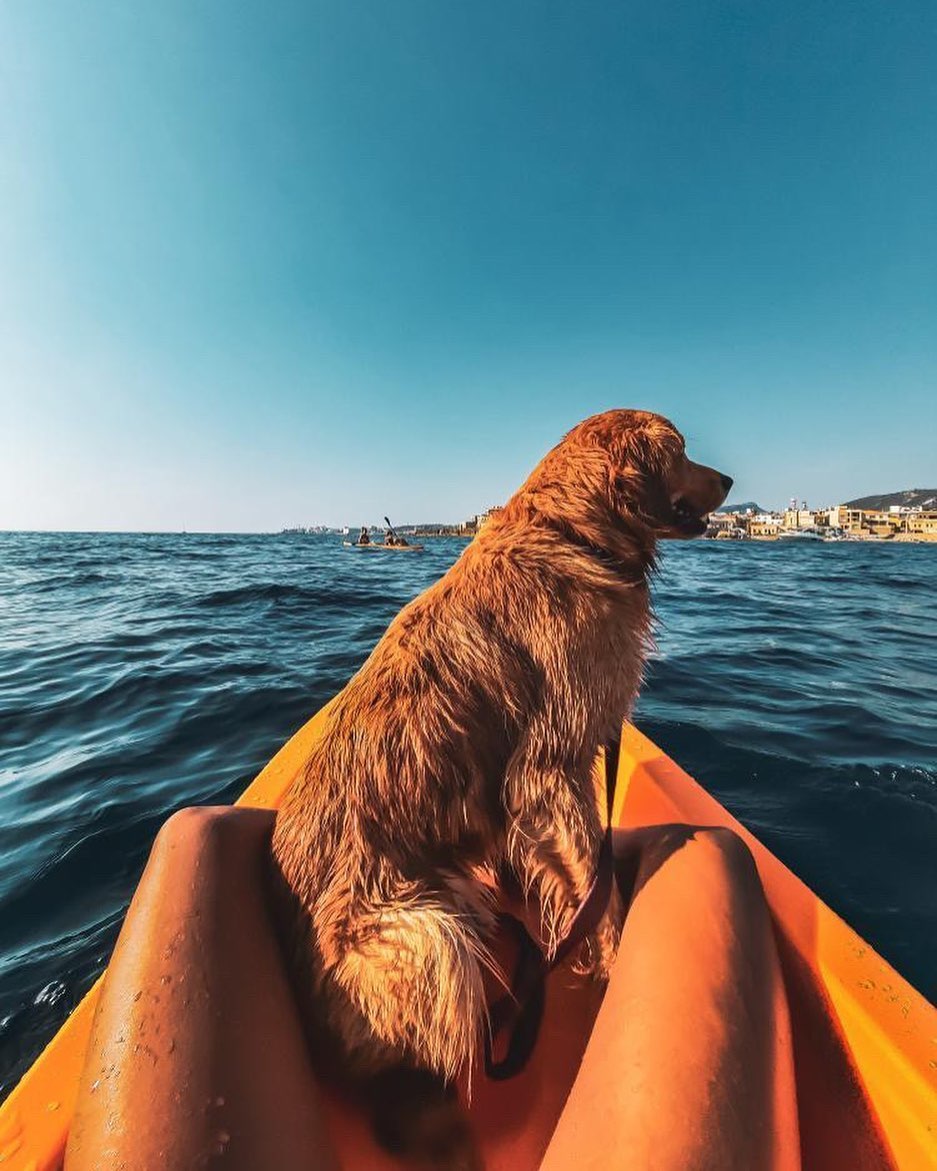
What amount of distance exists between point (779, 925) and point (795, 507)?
128263mm

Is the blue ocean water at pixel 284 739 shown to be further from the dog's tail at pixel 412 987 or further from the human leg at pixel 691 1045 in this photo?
the dog's tail at pixel 412 987

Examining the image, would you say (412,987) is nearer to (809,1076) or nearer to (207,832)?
(207,832)

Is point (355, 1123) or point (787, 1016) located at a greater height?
point (787, 1016)

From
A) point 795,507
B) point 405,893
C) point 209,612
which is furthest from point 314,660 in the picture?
point 795,507

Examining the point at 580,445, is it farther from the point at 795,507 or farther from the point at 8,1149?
the point at 795,507


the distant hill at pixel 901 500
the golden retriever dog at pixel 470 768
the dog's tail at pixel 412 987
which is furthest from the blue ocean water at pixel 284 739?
the distant hill at pixel 901 500

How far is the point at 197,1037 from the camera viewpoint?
1.12 meters

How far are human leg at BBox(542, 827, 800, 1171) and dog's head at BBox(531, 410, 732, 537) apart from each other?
1441 millimetres

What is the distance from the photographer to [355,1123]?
1.35m

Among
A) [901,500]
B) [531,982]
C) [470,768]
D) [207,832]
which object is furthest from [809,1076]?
[901,500]

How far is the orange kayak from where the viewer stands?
116 centimetres

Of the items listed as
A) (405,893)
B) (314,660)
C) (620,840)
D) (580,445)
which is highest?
(580,445)

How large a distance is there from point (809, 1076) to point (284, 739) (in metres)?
4.00

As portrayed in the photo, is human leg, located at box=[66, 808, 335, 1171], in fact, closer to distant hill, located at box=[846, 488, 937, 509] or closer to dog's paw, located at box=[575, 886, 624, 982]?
dog's paw, located at box=[575, 886, 624, 982]
